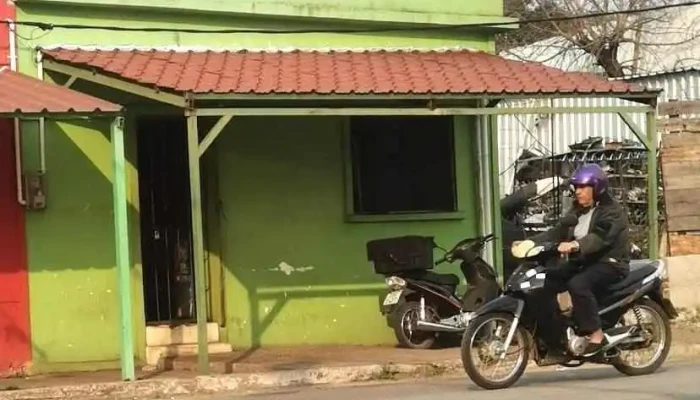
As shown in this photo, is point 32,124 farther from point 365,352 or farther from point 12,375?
point 365,352

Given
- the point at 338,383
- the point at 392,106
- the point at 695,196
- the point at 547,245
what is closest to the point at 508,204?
the point at 695,196

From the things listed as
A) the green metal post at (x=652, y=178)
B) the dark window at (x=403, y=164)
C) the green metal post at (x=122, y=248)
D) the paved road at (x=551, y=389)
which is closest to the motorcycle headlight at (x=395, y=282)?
the dark window at (x=403, y=164)

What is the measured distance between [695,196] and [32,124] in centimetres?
803

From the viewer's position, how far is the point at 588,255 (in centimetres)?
958

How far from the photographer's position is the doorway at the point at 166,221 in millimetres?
12953

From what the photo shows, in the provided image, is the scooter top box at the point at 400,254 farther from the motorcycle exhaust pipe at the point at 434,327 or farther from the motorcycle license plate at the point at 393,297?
the motorcycle exhaust pipe at the point at 434,327

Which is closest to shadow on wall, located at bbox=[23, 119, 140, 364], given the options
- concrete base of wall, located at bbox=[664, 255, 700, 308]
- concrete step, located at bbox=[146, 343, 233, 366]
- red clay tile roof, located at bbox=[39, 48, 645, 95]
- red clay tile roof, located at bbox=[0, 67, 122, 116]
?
concrete step, located at bbox=[146, 343, 233, 366]

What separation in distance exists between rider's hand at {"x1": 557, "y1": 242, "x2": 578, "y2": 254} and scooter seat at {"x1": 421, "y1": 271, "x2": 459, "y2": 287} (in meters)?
3.40

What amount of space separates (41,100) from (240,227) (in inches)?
124

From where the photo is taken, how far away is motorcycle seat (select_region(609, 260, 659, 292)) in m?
9.90

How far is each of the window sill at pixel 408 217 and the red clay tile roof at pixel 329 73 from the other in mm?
1711

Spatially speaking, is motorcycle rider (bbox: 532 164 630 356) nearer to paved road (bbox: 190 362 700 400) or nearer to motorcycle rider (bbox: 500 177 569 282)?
paved road (bbox: 190 362 700 400)

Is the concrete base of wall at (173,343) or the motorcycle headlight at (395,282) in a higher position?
the motorcycle headlight at (395,282)

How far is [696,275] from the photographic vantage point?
48.6 ft
